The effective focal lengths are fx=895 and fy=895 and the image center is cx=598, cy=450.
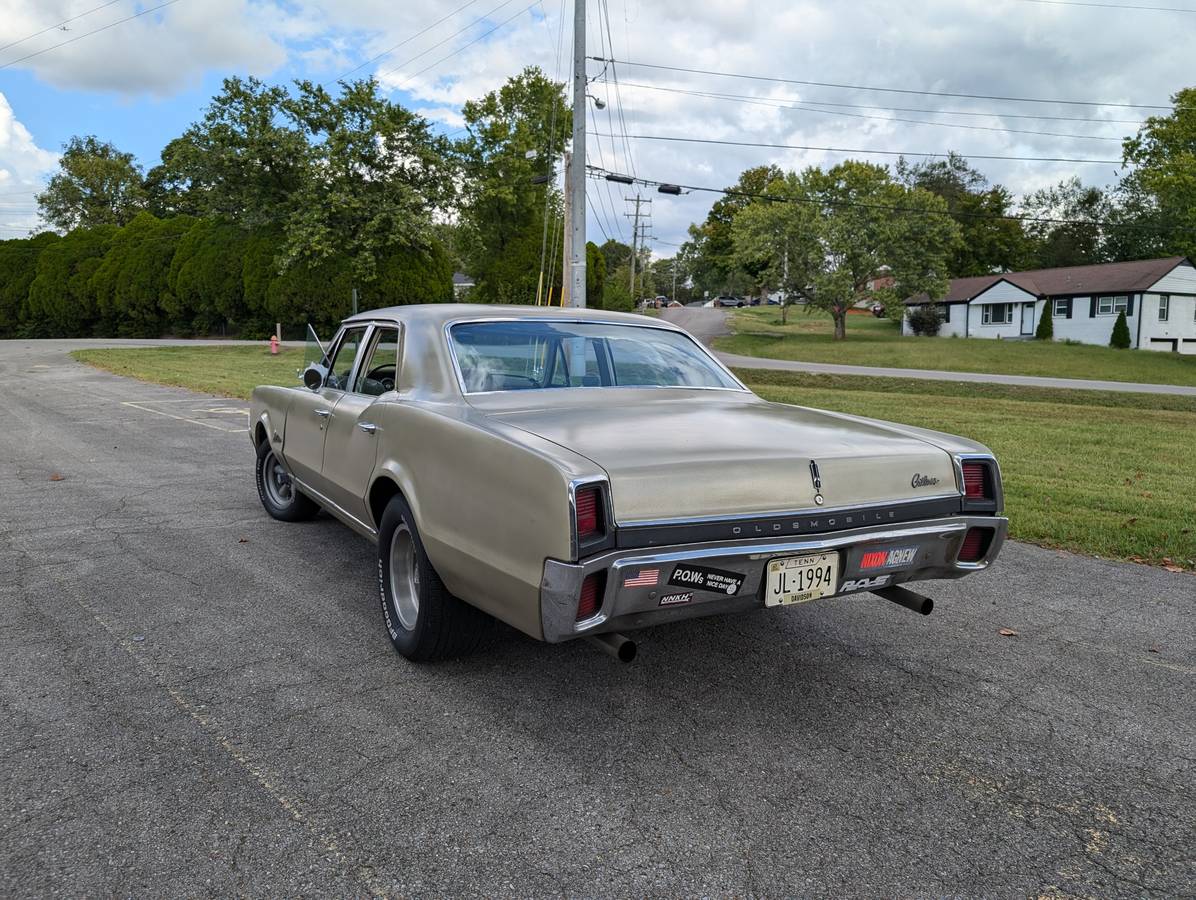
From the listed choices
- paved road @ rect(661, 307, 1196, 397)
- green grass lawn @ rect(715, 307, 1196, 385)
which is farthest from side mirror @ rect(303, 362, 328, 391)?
green grass lawn @ rect(715, 307, 1196, 385)

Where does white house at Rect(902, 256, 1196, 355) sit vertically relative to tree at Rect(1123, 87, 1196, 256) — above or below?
below

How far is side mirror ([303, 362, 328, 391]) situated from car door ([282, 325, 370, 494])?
0.08 feet

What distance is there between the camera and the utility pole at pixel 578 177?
17594 millimetres

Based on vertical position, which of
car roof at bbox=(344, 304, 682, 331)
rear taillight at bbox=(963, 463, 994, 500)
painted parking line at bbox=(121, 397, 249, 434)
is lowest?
painted parking line at bbox=(121, 397, 249, 434)

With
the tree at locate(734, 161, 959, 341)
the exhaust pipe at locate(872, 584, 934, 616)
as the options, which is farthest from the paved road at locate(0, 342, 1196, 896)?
the tree at locate(734, 161, 959, 341)

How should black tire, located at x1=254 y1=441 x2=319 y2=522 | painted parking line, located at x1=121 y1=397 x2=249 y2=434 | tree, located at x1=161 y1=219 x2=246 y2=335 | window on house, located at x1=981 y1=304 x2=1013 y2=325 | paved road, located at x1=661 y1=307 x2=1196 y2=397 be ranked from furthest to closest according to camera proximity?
window on house, located at x1=981 y1=304 x2=1013 y2=325, tree, located at x1=161 y1=219 x2=246 y2=335, paved road, located at x1=661 y1=307 x2=1196 y2=397, painted parking line, located at x1=121 y1=397 x2=249 y2=434, black tire, located at x1=254 y1=441 x2=319 y2=522

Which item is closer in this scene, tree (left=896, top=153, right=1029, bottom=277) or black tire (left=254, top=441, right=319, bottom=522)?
black tire (left=254, top=441, right=319, bottom=522)

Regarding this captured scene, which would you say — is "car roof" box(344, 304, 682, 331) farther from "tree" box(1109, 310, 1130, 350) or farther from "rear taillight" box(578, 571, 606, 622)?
"tree" box(1109, 310, 1130, 350)

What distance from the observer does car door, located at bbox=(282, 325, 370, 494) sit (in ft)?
16.2

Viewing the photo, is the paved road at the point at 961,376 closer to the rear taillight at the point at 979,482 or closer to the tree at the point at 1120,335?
the tree at the point at 1120,335

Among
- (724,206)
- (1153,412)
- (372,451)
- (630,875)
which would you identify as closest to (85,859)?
(630,875)

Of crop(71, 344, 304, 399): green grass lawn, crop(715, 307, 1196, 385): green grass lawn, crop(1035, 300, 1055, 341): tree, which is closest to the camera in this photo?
crop(71, 344, 304, 399): green grass lawn

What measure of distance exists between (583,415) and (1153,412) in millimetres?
17160

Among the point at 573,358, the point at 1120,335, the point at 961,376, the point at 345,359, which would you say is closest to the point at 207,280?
the point at 961,376
